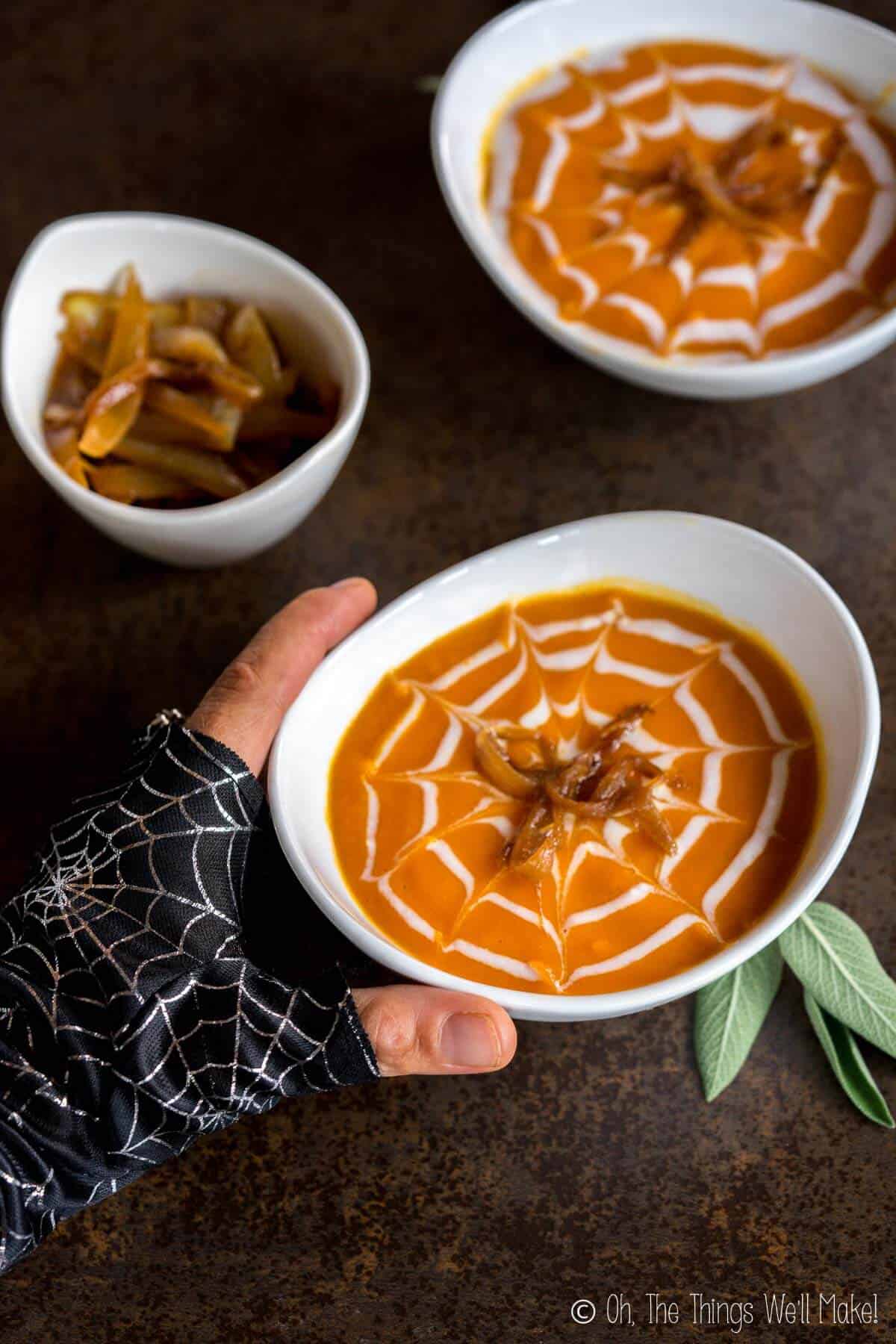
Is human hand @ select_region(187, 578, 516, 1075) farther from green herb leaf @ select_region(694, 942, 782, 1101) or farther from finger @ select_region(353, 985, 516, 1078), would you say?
green herb leaf @ select_region(694, 942, 782, 1101)

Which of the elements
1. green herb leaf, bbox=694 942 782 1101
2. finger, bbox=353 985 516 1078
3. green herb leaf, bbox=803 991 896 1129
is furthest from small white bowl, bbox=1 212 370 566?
green herb leaf, bbox=803 991 896 1129

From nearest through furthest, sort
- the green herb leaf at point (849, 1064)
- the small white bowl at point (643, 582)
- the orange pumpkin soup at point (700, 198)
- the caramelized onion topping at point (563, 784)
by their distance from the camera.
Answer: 1. the small white bowl at point (643, 582)
2. the caramelized onion topping at point (563, 784)
3. the green herb leaf at point (849, 1064)
4. the orange pumpkin soup at point (700, 198)

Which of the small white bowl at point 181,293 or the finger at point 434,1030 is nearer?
the finger at point 434,1030

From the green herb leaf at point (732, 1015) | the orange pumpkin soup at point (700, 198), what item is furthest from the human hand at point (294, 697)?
the orange pumpkin soup at point (700, 198)

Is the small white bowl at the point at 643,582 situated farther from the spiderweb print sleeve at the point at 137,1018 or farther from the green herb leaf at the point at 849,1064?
the green herb leaf at the point at 849,1064

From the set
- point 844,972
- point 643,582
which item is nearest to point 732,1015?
point 844,972

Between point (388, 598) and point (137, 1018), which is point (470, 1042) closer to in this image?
point (137, 1018)

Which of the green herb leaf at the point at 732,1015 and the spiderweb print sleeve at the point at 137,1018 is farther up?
the spiderweb print sleeve at the point at 137,1018
